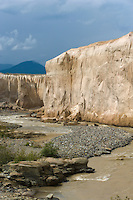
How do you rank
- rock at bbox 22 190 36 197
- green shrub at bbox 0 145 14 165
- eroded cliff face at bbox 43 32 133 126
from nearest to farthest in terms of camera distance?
rock at bbox 22 190 36 197 → green shrub at bbox 0 145 14 165 → eroded cliff face at bbox 43 32 133 126

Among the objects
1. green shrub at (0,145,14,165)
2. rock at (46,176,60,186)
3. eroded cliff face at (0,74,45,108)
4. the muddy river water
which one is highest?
eroded cliff face at (0,74,45,108)

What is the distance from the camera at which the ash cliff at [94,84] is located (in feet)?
59.7

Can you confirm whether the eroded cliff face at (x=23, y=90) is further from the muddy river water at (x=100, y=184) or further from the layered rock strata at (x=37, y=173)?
the layered rock strata at (x=37, y=173)

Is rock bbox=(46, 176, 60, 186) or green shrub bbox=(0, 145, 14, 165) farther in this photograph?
green shrub bbox=(0, 145, 14, 165)

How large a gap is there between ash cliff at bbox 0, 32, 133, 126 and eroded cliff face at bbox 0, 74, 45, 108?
13348 millimetres

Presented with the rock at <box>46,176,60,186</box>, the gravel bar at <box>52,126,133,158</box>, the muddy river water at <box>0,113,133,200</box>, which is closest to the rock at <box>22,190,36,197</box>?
the muddy river water at <box>0,113,133,200</box>

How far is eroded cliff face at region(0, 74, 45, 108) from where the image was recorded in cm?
4112

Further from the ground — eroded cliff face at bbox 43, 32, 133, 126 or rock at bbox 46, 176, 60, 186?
eroded cliff face at bbox 43, 32, 133, 126

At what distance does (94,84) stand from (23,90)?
2247 cm

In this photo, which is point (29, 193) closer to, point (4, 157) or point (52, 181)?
point (52, 181)

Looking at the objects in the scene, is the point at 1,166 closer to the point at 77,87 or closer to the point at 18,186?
the point at 18,186

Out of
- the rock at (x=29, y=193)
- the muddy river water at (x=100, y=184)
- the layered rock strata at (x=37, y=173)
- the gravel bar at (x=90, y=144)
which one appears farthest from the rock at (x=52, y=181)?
the gravel bar at (x=90, y=144)

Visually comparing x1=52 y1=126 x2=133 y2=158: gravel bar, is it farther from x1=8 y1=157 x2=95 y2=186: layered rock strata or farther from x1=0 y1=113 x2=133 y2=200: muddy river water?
x1=8 y1=157 x2=95 y2=186: layered rock strata

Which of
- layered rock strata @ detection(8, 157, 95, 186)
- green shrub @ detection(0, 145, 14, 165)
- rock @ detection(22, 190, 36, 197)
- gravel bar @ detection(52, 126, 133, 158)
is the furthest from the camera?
gravel bar @ detection(52, 126, 133, 158)
